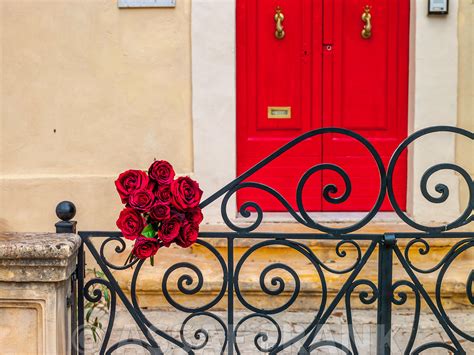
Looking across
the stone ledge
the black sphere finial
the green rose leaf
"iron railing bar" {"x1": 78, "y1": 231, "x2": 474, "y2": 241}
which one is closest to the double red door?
"iron railing bar" {"x1": 78, "y1": 231, "x2": 474, "y2": 241}

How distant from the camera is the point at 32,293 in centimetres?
208

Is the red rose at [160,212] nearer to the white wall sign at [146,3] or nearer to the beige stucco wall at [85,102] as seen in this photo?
the beige stucco wall at [85,102]

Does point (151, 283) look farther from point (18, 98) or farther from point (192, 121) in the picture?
point (18, 98)

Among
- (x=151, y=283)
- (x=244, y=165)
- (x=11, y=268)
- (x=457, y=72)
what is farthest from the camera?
(x=244, y=165)

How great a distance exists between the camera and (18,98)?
437 centimetres

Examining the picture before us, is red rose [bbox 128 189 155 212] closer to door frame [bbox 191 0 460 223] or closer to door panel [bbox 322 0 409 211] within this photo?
door frame [bbox 191 0 460 223]

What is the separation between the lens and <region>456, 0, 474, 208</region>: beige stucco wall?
4.25 meters

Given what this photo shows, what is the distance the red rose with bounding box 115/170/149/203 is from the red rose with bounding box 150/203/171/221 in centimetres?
8

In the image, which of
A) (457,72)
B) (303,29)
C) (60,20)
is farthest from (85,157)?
(457,72)

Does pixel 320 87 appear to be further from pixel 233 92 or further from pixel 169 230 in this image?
pixel 169 230

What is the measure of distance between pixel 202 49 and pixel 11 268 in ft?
8.46

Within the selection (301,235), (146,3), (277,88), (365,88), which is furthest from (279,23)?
(301,235)

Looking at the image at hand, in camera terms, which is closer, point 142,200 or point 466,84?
point 142,200

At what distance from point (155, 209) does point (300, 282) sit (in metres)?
1.65
